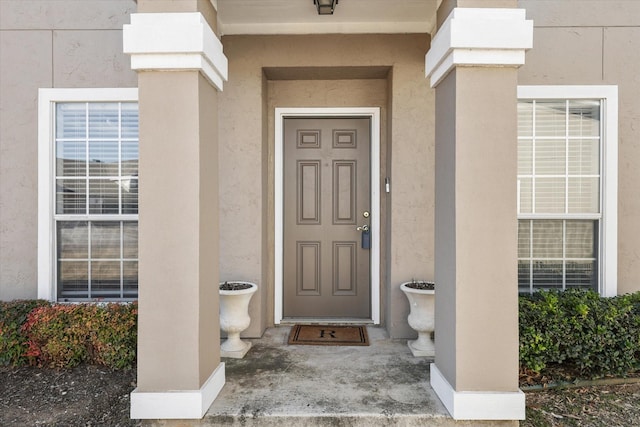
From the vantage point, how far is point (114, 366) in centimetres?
352

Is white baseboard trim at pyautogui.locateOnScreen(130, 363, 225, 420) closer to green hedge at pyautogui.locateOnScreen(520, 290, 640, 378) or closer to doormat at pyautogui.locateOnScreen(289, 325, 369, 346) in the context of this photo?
doormat at pyautogui.locateOnScreen(289, 325, 369, 346)

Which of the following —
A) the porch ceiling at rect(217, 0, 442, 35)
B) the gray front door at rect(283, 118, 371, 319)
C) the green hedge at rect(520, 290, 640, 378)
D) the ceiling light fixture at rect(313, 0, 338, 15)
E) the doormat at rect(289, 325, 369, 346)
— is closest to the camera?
the green hedge at rect(520, 290, 640, 378)

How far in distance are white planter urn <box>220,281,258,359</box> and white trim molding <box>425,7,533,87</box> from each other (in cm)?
243

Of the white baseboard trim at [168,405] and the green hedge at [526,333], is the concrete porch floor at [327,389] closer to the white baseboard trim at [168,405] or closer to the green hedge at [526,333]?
the white baseboard trim at [168,405]

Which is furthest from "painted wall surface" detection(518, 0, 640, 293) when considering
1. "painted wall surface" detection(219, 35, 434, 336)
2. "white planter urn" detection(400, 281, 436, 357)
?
"white planter urn" detection(400, 281, 436, 357)

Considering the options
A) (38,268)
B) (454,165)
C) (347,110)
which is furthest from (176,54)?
(38,268)

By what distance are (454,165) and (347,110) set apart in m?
2.04

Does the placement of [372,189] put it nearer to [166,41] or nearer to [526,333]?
[526,333]

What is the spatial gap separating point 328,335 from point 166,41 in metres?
2.86

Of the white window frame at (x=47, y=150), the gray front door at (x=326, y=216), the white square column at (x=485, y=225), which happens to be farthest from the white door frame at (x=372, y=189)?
the white square column at (x=485, y=225)

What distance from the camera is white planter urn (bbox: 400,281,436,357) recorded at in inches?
143

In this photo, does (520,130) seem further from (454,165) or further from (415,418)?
(415,418)

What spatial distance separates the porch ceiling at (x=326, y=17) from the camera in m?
3.54

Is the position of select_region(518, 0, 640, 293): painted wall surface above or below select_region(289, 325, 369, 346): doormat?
above
